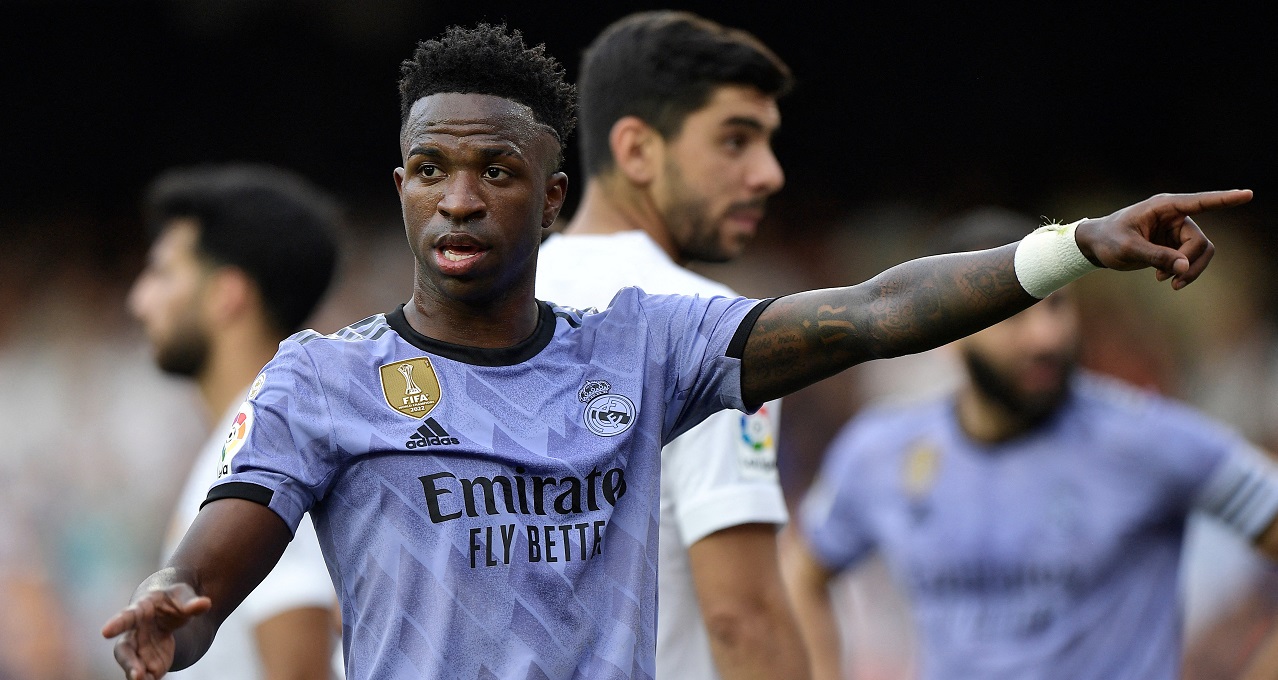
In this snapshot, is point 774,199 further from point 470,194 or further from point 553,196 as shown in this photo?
point 470,194

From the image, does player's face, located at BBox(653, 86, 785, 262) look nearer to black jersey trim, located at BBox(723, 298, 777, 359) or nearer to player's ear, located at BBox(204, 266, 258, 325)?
black jersey trim, located at BBox(723, 298, 777, 359)

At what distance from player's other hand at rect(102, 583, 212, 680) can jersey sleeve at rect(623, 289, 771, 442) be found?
0.89 metres

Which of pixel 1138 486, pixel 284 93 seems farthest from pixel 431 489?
pixel 284 93

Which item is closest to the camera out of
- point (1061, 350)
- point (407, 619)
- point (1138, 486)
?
point (407, 619)

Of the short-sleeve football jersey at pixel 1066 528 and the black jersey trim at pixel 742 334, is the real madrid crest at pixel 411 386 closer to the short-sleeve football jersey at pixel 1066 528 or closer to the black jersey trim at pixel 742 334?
the black jersey trim at pixel 742 334

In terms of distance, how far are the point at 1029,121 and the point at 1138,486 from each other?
4.60 meters

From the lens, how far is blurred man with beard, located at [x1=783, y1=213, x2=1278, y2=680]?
16.2 ft

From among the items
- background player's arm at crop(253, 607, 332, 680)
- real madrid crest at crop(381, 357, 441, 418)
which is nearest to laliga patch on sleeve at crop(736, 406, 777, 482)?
real madrid crest at crop(381, 357, 441, 418)

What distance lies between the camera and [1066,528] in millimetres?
5113

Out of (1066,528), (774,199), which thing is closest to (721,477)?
(1066,528)

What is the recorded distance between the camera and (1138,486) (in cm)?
504

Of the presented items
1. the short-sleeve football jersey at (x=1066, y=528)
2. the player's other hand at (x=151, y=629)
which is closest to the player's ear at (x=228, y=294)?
the short-sleeve football jersey at (x=1066, y=528)

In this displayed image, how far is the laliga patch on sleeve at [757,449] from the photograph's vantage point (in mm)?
3369

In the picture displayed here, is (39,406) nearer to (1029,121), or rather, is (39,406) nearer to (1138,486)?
(1029,121)
